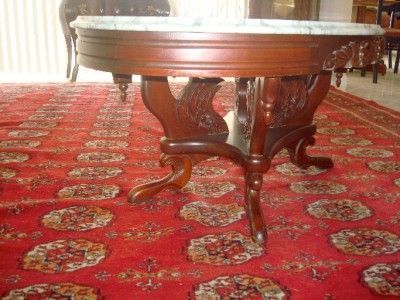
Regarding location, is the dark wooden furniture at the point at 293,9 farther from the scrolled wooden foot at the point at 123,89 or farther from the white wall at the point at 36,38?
the scrolled wooden foot at the point at 123,89

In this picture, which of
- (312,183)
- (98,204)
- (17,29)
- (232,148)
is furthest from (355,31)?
(17,29)

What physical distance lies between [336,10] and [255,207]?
433cm

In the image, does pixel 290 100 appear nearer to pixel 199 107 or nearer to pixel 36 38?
pixel 199 107

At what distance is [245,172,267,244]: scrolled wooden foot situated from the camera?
1.38 meters

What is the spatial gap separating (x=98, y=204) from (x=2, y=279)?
0.56 meters

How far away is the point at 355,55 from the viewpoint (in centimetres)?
128

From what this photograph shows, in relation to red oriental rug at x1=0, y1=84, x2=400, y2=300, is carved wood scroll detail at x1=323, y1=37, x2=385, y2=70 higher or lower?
higher

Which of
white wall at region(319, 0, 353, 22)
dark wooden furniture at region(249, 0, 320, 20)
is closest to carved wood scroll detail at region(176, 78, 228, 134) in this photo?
dark wooden furniture at region(249, 0, 320, 20)

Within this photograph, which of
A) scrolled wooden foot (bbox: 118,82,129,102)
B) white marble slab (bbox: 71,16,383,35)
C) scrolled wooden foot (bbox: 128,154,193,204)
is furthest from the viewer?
scrolled wooden foot (bbox: 118,82,129,102)

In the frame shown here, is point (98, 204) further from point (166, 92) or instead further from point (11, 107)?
point (11, 107)

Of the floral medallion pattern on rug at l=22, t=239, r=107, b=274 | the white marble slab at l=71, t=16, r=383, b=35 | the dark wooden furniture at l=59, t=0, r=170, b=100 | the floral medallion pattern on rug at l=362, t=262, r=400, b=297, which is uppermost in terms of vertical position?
the dark wooden furniture at l=59, t=0, r=170, b=100

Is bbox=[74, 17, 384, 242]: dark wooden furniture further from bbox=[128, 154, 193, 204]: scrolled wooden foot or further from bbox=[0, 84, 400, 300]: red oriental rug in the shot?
bbox=[0, 84, 400, 300]: red oriental rug

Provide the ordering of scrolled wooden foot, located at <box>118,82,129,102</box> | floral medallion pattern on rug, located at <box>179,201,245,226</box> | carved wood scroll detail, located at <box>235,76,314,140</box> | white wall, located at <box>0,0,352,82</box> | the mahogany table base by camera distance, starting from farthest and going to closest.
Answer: white wall, located at <box>0,0,352,82</box> → scrolled wooden foot, located at <box>118,82,129,102</box> → carved wood scroll detail, located at <box>235,76,314,140</box> → floral medallion pattern on rug, located at <box>179,201,245,226</box> → the mahogany table base

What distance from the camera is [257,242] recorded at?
1.38 m
